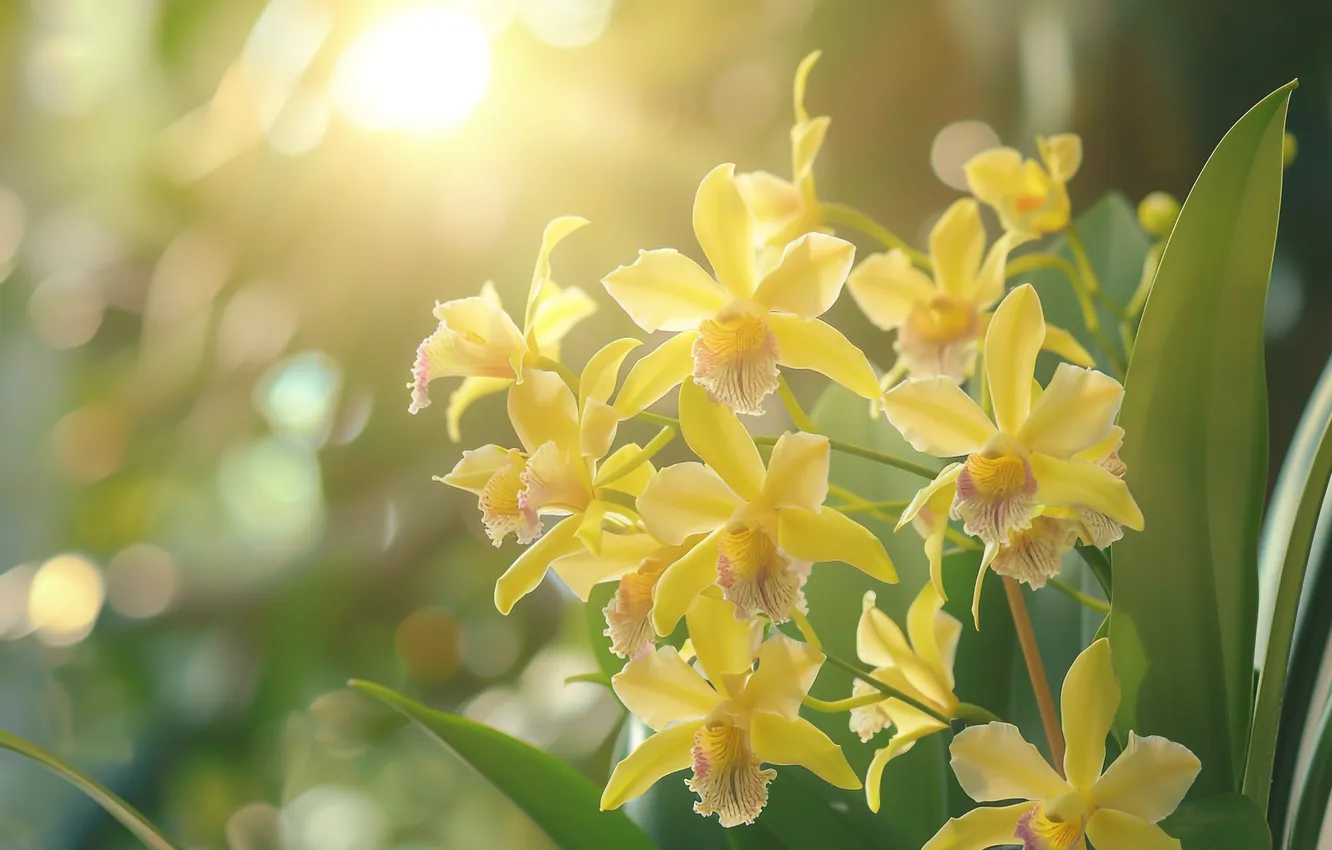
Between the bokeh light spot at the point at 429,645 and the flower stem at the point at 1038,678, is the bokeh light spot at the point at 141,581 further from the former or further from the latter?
the flower stem at the point at 1038,678

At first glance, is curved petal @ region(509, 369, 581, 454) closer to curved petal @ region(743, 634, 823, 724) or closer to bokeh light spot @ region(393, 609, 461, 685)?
curved petal @ region(743, 634, 823, 724)

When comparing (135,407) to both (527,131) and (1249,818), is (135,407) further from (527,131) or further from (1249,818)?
(1249,818)

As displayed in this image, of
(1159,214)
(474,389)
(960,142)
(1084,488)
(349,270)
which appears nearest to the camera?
(1084,488)

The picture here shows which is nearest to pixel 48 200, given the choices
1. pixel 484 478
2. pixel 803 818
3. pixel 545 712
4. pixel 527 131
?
pixel 527 131

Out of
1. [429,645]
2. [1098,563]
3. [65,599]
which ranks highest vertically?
[1098,563]

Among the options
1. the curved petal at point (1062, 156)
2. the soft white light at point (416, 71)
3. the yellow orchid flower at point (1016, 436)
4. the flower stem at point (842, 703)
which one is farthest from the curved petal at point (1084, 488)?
the soft white light at point (416, 71)

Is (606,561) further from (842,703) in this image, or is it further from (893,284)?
(893,284)

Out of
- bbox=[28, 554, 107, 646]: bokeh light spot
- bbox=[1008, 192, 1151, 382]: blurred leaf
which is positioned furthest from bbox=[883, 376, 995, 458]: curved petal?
bbox=[28, 554, 107, 646]: bokeh light spot

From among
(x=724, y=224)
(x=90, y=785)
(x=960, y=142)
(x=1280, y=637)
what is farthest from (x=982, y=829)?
(x=960, y=142)
